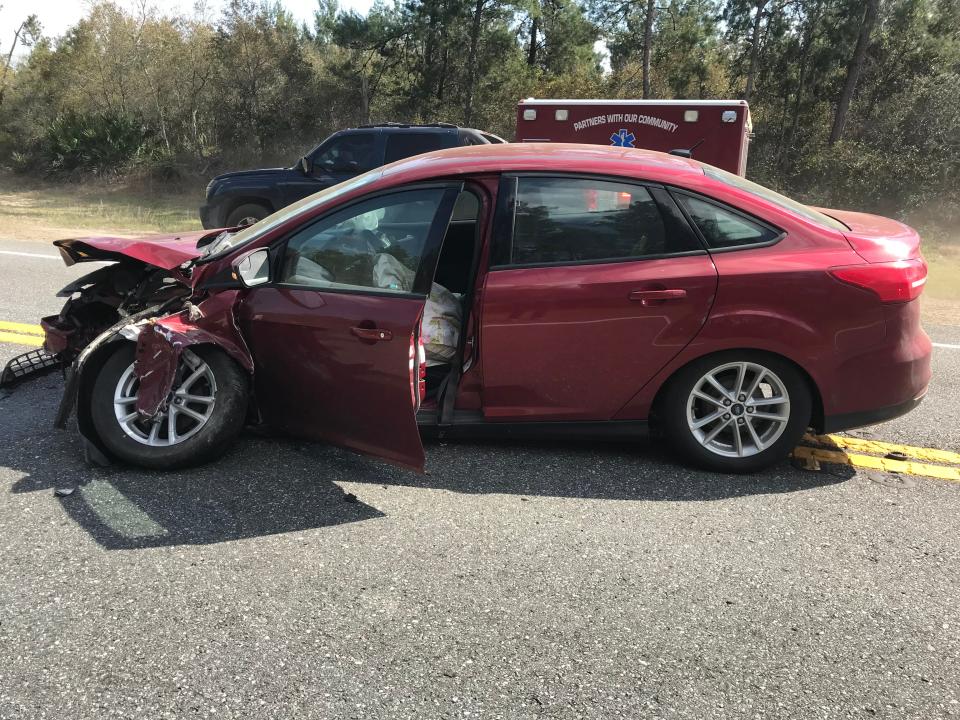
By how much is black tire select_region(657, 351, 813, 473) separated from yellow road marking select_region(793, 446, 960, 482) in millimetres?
371

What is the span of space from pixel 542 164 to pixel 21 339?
4.37m

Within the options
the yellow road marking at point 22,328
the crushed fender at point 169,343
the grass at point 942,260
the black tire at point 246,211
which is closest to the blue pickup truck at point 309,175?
the black tire at point 246,211

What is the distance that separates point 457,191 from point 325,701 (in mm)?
2340

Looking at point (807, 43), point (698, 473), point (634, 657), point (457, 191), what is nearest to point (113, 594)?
point (634, 657)

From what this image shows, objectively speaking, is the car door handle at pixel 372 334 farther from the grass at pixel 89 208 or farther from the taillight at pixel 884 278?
the grass at pixel 89 208

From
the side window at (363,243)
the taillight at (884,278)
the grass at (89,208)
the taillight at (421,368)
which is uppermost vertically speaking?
the side window at (363,243)

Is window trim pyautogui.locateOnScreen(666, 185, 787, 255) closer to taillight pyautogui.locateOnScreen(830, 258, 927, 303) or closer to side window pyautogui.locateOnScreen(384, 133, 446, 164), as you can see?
taillight pyautogui.locateOnScreen(830, 258, 927, 303)

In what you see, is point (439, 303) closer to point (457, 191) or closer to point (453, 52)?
point (457, 191)

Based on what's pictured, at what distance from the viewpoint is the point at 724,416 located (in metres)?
3.68

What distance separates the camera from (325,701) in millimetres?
2258

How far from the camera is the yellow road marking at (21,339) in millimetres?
5637

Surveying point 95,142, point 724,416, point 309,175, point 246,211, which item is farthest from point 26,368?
point 95,142

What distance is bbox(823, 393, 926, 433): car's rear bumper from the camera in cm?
365

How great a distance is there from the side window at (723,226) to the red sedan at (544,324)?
0.01 m
